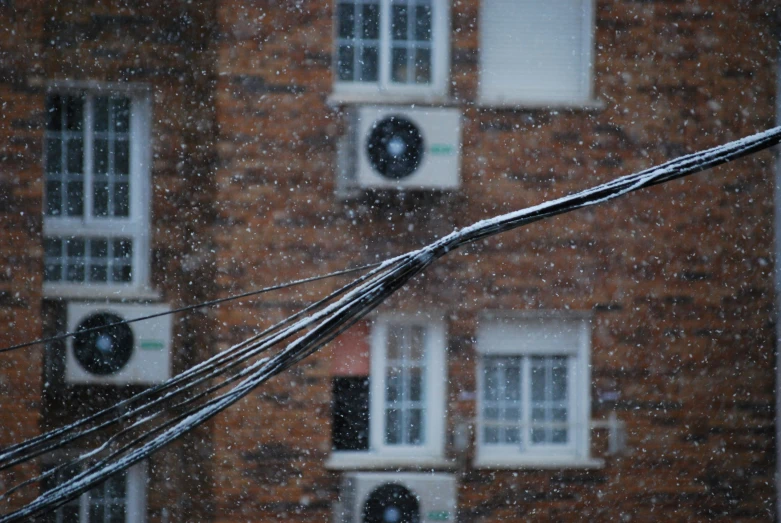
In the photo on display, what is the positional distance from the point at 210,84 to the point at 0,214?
1604mm

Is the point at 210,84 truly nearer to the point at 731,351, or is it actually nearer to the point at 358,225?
the point at 358,225

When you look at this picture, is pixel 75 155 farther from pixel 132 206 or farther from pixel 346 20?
pixel 346 20

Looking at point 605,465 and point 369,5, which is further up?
point 369,5

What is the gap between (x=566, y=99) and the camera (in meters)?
6.70

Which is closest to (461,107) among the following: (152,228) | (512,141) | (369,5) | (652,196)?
(512,141)

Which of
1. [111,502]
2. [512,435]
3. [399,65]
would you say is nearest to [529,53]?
[399,65]

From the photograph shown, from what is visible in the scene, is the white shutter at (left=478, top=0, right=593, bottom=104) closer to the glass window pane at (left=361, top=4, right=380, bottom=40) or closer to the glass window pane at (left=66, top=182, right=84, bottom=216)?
the glass window pane at (left=361, top=4, right=380, bottom=40)

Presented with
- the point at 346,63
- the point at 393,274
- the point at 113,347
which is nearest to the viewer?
the point at 393,274

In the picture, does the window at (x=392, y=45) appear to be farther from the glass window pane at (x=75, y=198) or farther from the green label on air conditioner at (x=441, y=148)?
the glass window pane at (x=75, y=198)

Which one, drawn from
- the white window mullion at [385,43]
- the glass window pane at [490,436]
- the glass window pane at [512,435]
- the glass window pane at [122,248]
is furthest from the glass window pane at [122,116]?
the glass window pane at [512,435]

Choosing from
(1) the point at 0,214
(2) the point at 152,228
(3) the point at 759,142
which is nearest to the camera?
(3) the point at 759,142

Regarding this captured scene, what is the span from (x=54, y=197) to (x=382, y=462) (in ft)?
9.55

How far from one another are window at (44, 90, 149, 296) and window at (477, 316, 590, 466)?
2.48m

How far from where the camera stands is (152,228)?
273 inches
